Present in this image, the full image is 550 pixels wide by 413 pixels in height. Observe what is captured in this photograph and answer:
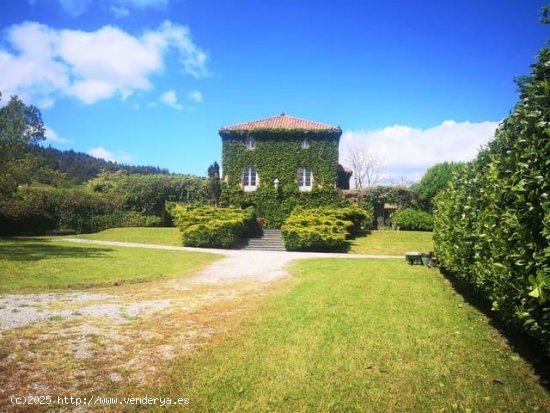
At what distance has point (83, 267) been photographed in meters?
12.1

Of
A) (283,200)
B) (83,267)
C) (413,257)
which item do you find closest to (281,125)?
(283,200)

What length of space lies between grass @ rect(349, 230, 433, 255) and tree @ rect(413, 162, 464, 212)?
9.46m

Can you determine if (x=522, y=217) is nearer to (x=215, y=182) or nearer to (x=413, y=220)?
(x=413, y=220)

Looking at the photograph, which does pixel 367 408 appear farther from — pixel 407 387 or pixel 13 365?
pixel 13 365

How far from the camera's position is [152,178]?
32.8 meters

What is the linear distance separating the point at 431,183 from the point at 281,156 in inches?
704

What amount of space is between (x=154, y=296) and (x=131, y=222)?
23479mm

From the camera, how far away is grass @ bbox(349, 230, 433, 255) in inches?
822

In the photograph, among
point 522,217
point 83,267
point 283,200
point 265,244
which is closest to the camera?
point 522,217

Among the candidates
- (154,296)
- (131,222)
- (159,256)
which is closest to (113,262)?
(159,256)

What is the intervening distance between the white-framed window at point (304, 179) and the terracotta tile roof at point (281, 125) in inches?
142

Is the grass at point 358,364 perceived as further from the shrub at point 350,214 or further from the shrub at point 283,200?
the shrub at point 283,200

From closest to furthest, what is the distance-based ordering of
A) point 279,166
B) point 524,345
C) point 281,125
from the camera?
point 524,345 < point 279,166 < point 281,125

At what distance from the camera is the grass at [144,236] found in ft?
75.5
